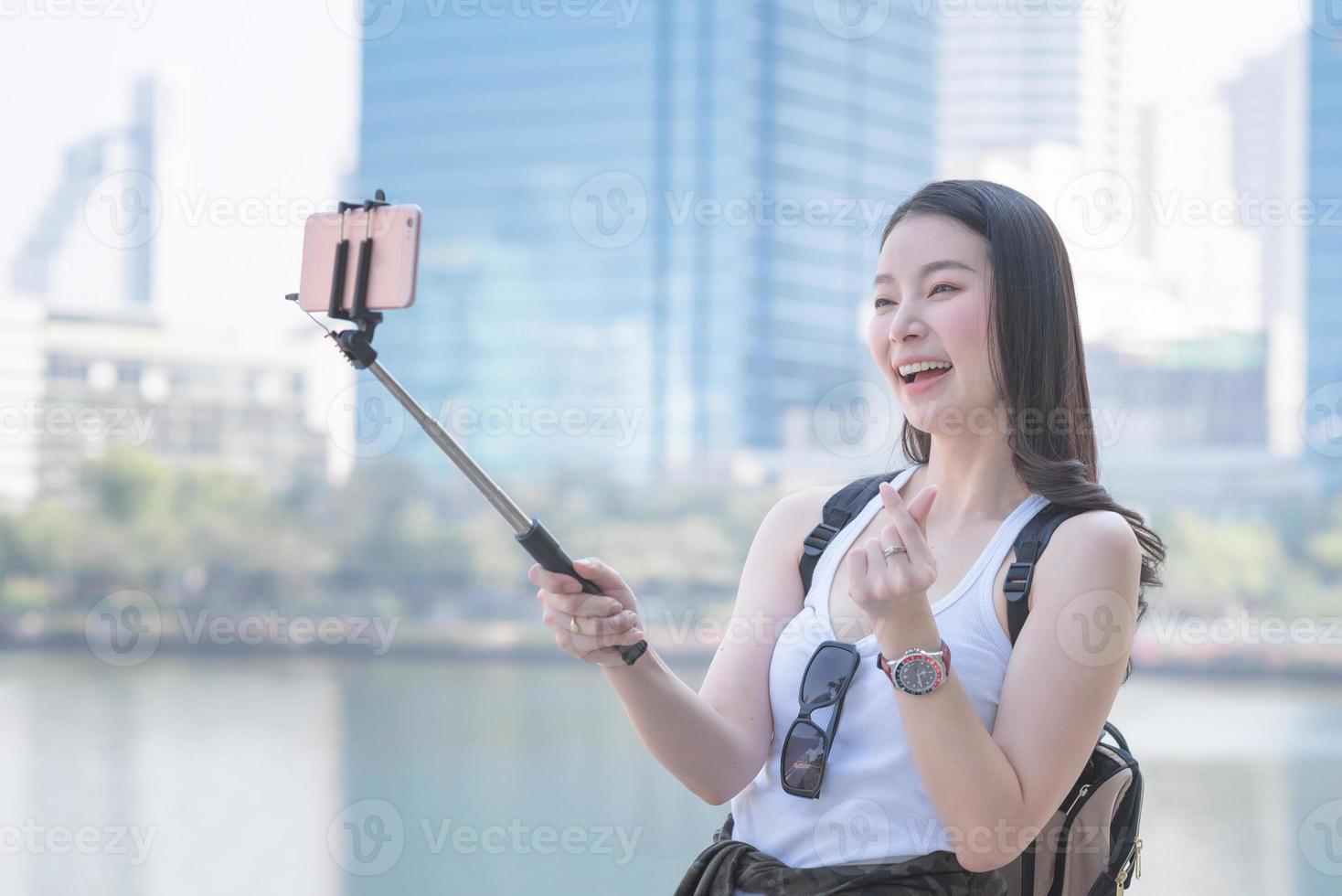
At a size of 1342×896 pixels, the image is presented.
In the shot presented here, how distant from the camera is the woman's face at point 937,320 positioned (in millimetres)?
1052

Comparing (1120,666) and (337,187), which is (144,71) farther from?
(1120,666)

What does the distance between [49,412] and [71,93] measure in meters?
4.26

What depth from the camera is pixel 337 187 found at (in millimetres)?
24359
